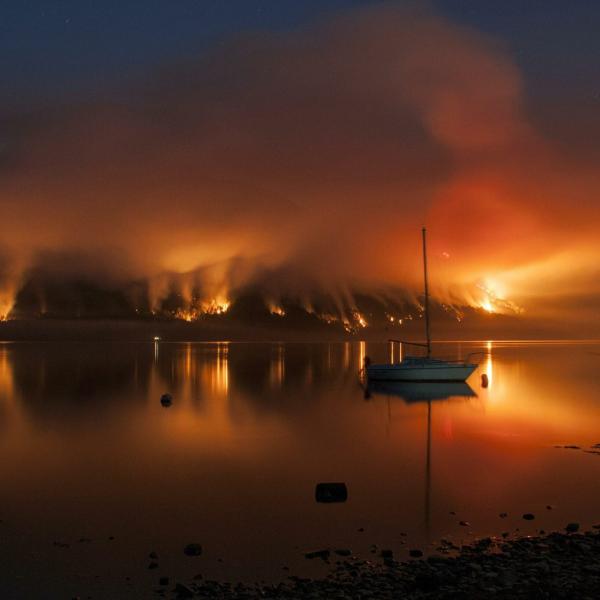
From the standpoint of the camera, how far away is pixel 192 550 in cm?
1451

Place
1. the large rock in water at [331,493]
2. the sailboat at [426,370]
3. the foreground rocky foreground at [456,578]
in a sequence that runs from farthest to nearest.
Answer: the sailboat at [426,370], the large rock in water at [331,493], the foreground rocky foreground at [456,578]

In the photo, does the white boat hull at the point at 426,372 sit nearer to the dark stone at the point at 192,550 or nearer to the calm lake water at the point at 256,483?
the calm lake water at the point at 256,483

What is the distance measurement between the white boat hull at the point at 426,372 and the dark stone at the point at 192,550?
4911cm

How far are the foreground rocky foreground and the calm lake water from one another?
0.86 m

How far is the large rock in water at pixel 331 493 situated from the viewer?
19203 mm

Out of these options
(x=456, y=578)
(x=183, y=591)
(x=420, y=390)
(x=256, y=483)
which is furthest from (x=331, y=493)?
(x=420, y=390)

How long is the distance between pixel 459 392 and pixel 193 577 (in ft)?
A: 164

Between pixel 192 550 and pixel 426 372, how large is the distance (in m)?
50.1

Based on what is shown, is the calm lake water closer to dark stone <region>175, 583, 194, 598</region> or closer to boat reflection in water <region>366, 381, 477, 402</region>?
dark stone <region>175, 583, 194, 598</region>

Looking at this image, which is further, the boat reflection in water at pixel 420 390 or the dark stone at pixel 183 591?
the boat reflection in water at pixel 420 390

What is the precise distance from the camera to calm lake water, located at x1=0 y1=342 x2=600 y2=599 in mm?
14305

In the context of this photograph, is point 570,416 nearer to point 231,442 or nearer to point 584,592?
point 231,442

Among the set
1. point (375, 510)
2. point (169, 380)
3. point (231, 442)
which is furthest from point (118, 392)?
point (375, 510)

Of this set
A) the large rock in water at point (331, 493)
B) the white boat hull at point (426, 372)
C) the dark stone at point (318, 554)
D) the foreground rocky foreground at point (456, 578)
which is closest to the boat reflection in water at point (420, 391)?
the white boat hull at point (426, 372)
